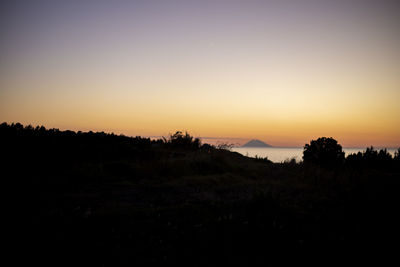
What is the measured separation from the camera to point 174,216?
4520 mm

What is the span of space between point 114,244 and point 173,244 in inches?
32.3

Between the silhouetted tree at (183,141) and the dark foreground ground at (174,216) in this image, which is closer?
the dark foreground ground at (174,216)

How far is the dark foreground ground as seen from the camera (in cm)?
321

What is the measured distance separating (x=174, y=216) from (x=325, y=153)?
11949 millimetres

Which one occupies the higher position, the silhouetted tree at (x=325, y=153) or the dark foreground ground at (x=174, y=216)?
the silhouetted tree at (x=325, y=153)

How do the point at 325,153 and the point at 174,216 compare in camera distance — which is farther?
the point at 325,153

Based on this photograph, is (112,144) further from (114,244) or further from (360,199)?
(360,199)

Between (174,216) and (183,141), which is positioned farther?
(183,141)

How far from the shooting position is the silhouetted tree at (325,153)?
13359mm

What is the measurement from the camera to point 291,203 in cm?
573

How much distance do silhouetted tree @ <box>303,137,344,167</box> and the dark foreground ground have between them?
4491 mm

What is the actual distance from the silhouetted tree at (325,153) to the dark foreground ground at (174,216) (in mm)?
4491

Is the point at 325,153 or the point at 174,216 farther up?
the point at 325,153

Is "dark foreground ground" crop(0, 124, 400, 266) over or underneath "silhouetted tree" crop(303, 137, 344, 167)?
underneath
